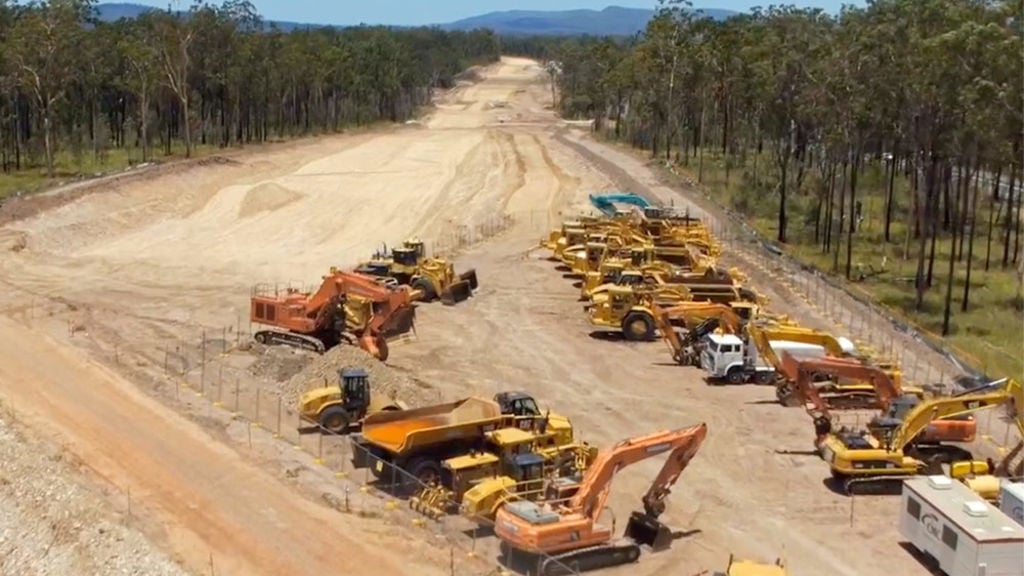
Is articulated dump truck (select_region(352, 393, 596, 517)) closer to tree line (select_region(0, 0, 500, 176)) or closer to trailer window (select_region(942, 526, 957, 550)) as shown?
trailer window (select_region(942, 526, 957, 550))

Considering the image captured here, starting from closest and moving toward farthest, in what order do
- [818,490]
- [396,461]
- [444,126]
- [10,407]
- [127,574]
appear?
[127,574]
[396,461]
[818,490]
[10,407]
[444,126]

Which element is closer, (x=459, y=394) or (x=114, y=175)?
(x=459, y=394)

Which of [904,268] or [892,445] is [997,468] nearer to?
[892,445]

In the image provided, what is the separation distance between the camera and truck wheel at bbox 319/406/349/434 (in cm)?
2917

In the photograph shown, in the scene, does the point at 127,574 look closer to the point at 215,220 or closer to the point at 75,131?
the point at 215,220

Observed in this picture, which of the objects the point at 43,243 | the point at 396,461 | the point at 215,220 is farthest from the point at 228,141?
the point at 396,461

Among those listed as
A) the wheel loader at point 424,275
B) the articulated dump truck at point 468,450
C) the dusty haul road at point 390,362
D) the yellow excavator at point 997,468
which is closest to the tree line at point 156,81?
the dusty haul road at point 390,362

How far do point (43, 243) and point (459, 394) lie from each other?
30.9 meters

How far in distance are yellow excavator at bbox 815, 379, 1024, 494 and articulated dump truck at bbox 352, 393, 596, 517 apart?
6.00m

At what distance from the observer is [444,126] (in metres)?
138

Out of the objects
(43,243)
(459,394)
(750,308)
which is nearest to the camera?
(459,394)

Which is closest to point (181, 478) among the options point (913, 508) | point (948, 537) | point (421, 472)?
point (421, 472)

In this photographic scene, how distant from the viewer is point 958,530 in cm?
2123

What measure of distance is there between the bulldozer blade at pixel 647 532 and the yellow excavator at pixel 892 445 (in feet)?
17.7
